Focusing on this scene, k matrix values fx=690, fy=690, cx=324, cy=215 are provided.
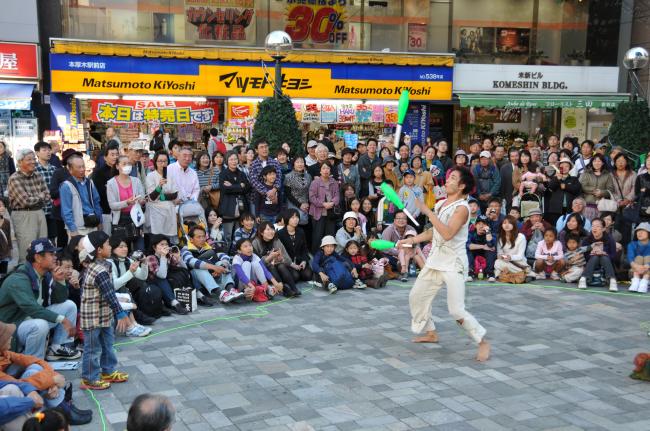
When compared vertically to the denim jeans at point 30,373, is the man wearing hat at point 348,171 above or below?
above

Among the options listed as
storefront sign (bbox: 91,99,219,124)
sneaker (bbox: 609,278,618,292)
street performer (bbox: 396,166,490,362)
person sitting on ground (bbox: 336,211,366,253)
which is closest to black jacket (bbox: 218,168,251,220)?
person sitting on ground (bbox: 336,211,366,253)

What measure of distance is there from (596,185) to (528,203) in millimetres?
1034

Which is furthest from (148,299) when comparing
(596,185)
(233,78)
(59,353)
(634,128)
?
(233,78)

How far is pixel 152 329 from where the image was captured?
23.4ft

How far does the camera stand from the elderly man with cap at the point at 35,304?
5594 millimetres

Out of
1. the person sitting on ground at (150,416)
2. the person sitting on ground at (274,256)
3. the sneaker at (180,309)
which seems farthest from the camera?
the person sitting on ground at (274,256)

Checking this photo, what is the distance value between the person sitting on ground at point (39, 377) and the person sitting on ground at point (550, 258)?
22.1 feet

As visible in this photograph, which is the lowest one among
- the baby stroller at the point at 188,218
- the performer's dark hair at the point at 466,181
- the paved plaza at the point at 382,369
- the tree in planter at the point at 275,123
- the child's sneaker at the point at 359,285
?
the paved plaza at the point at 382,369

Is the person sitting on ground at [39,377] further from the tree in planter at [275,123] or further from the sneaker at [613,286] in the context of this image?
the sneaker at [613,286]

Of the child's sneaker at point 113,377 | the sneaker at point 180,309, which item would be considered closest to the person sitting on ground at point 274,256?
the sneaker at point 180,309

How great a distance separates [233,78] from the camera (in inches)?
677

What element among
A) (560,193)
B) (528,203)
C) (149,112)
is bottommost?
(528,203)

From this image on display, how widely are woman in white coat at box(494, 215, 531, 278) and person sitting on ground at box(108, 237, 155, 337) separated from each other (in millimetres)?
4898

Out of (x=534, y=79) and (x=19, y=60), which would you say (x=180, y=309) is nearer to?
(x=19, y=60)
